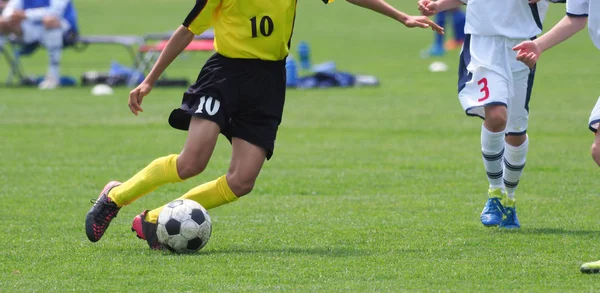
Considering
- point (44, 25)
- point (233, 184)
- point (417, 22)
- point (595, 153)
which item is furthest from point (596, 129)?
point (44, 25)

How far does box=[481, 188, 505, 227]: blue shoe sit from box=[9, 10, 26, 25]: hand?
14.3m

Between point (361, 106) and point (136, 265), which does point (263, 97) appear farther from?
point (361, 106)

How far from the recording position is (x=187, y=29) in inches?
255

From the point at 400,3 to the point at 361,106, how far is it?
1167 inches

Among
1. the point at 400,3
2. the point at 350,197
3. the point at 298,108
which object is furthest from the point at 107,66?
the point at 400,3

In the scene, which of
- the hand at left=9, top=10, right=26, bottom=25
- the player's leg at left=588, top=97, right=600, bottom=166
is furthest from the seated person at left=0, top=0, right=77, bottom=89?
the player's leg at left=588, top=97, right=600, bottom=166

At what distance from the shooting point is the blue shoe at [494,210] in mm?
7414

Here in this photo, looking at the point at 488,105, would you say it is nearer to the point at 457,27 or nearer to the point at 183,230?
the point at 183,230

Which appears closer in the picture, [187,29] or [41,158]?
[187,29]

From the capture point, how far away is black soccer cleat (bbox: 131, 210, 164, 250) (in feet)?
21.7

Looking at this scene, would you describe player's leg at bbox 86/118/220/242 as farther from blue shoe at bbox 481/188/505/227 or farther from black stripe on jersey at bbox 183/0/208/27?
blue shoe at bbox 481/188/505/227

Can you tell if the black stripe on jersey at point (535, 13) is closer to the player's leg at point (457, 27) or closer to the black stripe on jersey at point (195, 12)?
the black stripe on jersey at point (195, 12)

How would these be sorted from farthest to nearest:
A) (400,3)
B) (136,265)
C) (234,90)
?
(400,3), (234,90), (136,265)

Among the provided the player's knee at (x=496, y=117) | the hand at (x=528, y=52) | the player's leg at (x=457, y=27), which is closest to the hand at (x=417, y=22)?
the player's knee at (x=496, y=117)
